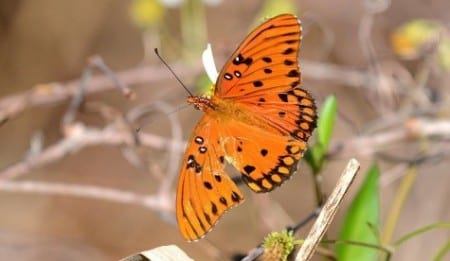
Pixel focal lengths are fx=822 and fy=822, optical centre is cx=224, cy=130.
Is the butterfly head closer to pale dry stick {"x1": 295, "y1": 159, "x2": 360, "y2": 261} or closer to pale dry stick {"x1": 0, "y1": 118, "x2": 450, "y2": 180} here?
pale dry stick {"x1": 295, "y1": 159, "x2": 360, "y2": 261}

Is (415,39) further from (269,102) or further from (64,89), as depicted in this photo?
(269,102)

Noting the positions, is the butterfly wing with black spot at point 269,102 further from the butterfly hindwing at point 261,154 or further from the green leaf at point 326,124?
the green leaf at point 326,124

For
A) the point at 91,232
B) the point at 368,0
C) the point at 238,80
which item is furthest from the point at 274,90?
the point at 91,232

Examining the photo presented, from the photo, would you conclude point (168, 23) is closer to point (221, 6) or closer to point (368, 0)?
point (221, 6)

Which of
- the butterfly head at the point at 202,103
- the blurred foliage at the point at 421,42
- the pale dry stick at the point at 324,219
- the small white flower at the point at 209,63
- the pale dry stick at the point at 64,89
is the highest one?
the pale dry stick at the point at 64,89

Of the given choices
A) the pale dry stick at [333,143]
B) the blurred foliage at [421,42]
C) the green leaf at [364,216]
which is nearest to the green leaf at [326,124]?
the green leaf at [364,216]
